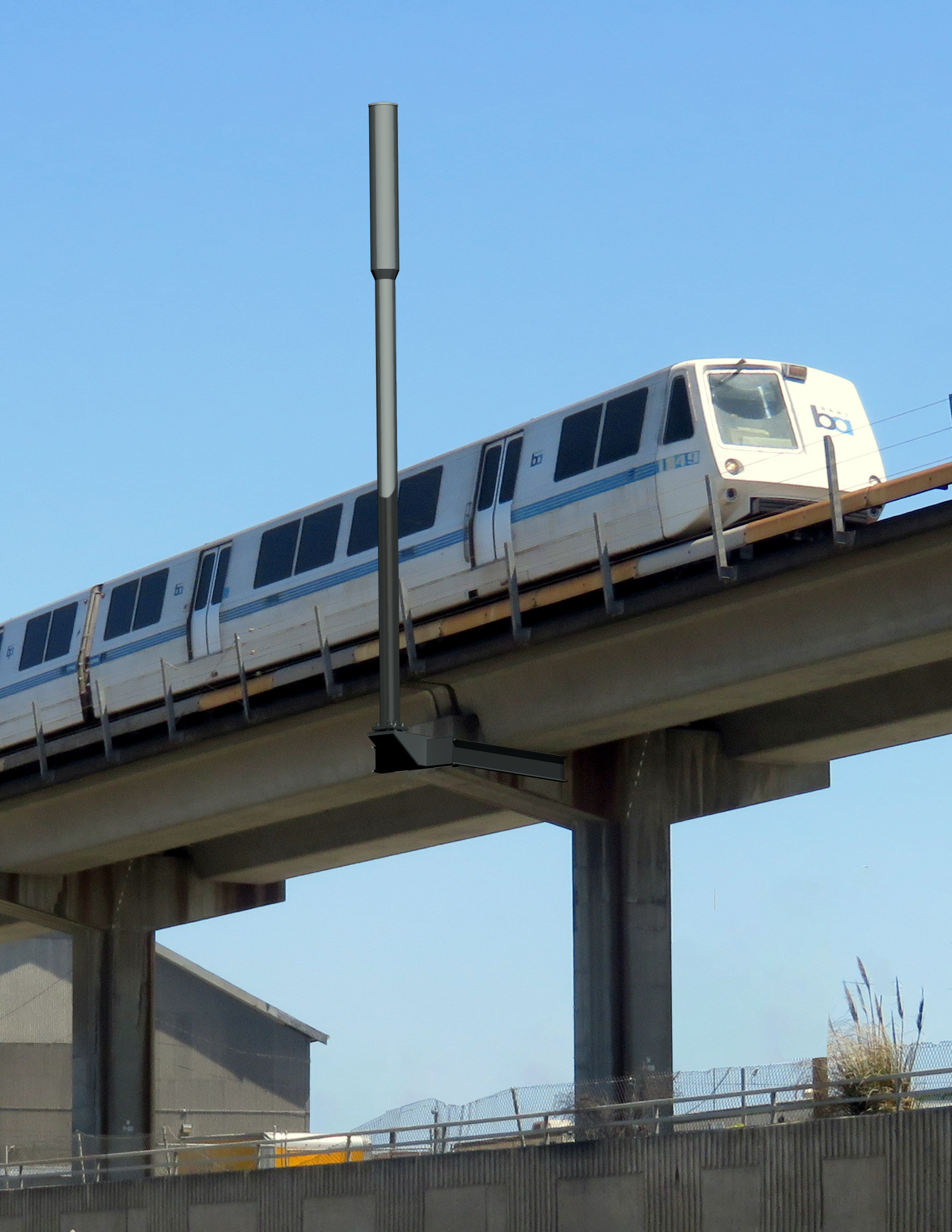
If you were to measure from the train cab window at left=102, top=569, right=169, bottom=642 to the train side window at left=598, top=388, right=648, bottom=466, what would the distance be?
35.8 ft

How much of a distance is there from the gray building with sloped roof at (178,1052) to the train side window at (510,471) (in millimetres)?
28696

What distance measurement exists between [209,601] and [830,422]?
463 inches

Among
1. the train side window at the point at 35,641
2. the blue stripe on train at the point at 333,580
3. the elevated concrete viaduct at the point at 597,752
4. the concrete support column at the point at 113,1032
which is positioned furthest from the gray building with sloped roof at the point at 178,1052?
the blue stripe on train at the point at 333,580

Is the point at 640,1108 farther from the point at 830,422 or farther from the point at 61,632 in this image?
the point at 61,632

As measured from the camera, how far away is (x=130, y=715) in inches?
1384

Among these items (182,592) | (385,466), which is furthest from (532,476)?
(385,466)

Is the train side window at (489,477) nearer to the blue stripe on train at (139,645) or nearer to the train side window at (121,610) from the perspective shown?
the blue stripe on train at (139,645)

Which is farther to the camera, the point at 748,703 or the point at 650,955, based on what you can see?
the point at 650,955

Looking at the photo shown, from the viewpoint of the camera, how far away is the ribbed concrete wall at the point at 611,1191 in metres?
18.2

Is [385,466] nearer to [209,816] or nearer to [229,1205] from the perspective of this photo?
[229,1205]

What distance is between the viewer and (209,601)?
33.8 metres

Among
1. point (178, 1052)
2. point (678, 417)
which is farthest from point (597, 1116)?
point (178, 1052)

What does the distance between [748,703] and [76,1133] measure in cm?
1357

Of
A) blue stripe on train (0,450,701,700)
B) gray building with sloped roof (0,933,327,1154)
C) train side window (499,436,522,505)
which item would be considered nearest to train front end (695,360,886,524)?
blue stripe on train (0,450,701,700)
